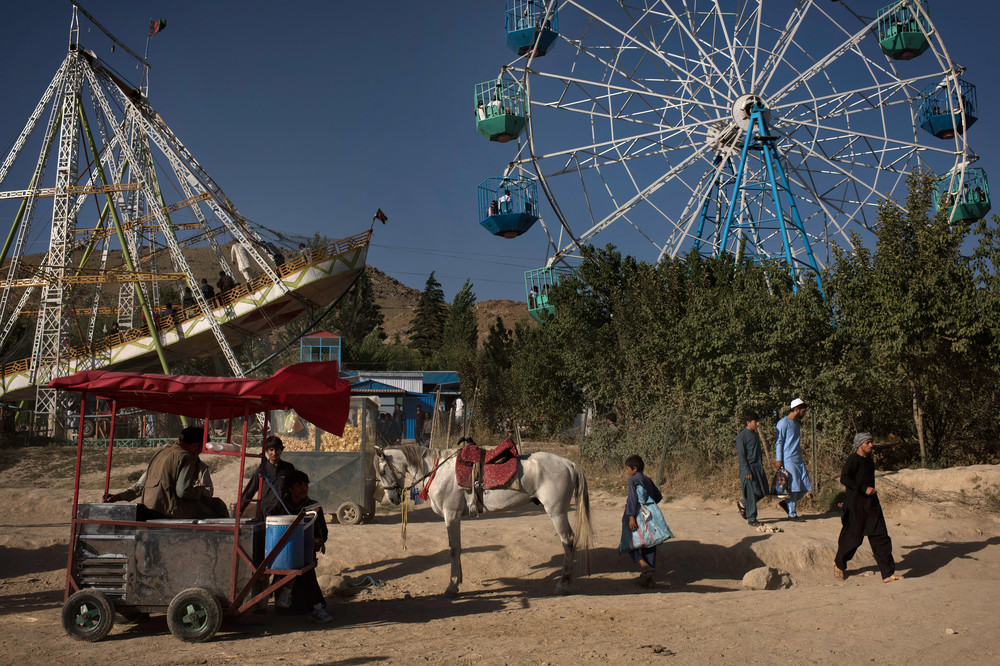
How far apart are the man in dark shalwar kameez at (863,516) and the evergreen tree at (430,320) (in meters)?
70.8

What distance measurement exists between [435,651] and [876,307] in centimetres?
1348

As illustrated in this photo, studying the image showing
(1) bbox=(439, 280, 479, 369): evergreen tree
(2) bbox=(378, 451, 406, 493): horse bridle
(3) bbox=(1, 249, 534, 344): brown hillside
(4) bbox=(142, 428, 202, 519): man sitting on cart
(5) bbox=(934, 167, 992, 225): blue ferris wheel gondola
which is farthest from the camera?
(3) bbox=(1, 249, 534, 344): brown hillside

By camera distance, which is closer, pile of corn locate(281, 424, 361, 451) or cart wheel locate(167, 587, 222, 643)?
cart wheel locate(167, 587, 222, 643)

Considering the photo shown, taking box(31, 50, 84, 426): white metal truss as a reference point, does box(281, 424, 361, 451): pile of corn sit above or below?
below

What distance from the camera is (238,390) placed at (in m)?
6.57

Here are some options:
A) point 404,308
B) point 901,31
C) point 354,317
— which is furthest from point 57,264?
point 404,308

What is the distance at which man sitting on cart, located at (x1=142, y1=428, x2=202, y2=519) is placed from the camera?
6.99 metres

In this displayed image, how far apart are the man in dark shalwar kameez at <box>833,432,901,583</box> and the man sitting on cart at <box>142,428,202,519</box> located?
24.1 ft

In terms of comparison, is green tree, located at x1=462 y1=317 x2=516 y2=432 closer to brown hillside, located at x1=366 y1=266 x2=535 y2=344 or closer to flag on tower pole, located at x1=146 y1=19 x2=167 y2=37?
flag on tower pole, located at x1=146 y1=19 x2=167 y2=37

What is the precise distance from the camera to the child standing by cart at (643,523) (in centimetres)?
889

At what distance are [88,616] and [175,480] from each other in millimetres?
1313

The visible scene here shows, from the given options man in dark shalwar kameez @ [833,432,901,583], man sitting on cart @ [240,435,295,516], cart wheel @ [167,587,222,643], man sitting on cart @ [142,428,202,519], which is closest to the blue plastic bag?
man in dark shalwar kameez @ [833,432,901,583]

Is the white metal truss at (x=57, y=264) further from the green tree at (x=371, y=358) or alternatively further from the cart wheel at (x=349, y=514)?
the green tree at (x=371, y=358)

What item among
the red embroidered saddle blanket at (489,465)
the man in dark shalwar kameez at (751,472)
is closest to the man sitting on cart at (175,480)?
the red embroidered saddle blanket at (489,465)
